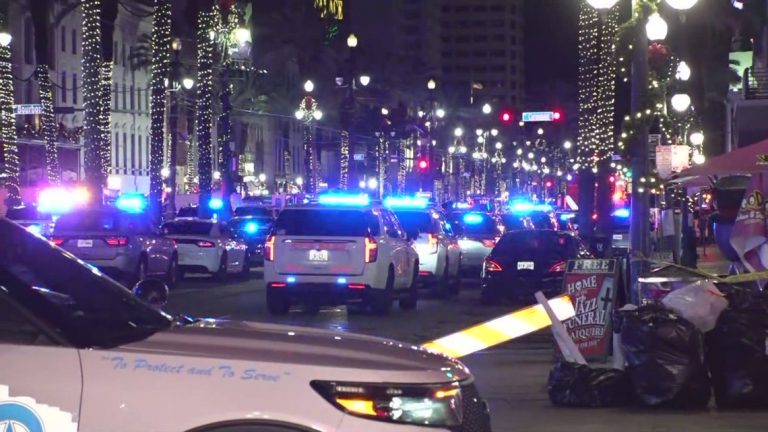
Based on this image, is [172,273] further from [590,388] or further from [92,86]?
[590,388]

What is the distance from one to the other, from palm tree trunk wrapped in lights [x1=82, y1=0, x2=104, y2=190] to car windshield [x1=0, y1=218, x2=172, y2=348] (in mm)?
31586

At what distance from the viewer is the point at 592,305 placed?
46.8 ft

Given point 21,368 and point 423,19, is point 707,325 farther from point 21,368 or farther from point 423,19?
point 423,19

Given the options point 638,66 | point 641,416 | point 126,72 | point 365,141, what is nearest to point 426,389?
point 641,416

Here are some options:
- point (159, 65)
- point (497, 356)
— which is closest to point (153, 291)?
point (497, 356)

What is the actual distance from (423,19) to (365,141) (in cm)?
9296

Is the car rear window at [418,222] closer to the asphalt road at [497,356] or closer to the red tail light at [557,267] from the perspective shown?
the asphalt road at [497,356]

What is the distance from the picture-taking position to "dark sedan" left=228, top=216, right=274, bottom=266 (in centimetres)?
3791

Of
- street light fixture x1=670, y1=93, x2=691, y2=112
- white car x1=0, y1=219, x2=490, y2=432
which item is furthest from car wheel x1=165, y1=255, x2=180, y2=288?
white car x1=0, y1=219, x2=490, y2=432

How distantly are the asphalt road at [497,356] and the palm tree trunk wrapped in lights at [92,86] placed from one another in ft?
23.4

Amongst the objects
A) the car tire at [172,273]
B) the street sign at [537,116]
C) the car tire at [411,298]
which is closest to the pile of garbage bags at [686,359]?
the car tire at [411,298]

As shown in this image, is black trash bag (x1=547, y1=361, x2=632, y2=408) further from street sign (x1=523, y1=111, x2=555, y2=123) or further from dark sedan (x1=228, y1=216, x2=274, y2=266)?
street sign (x1=523, y1=111, x2=555, y2=123)

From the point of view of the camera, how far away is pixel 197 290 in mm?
29578

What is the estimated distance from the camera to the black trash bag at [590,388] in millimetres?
12203
